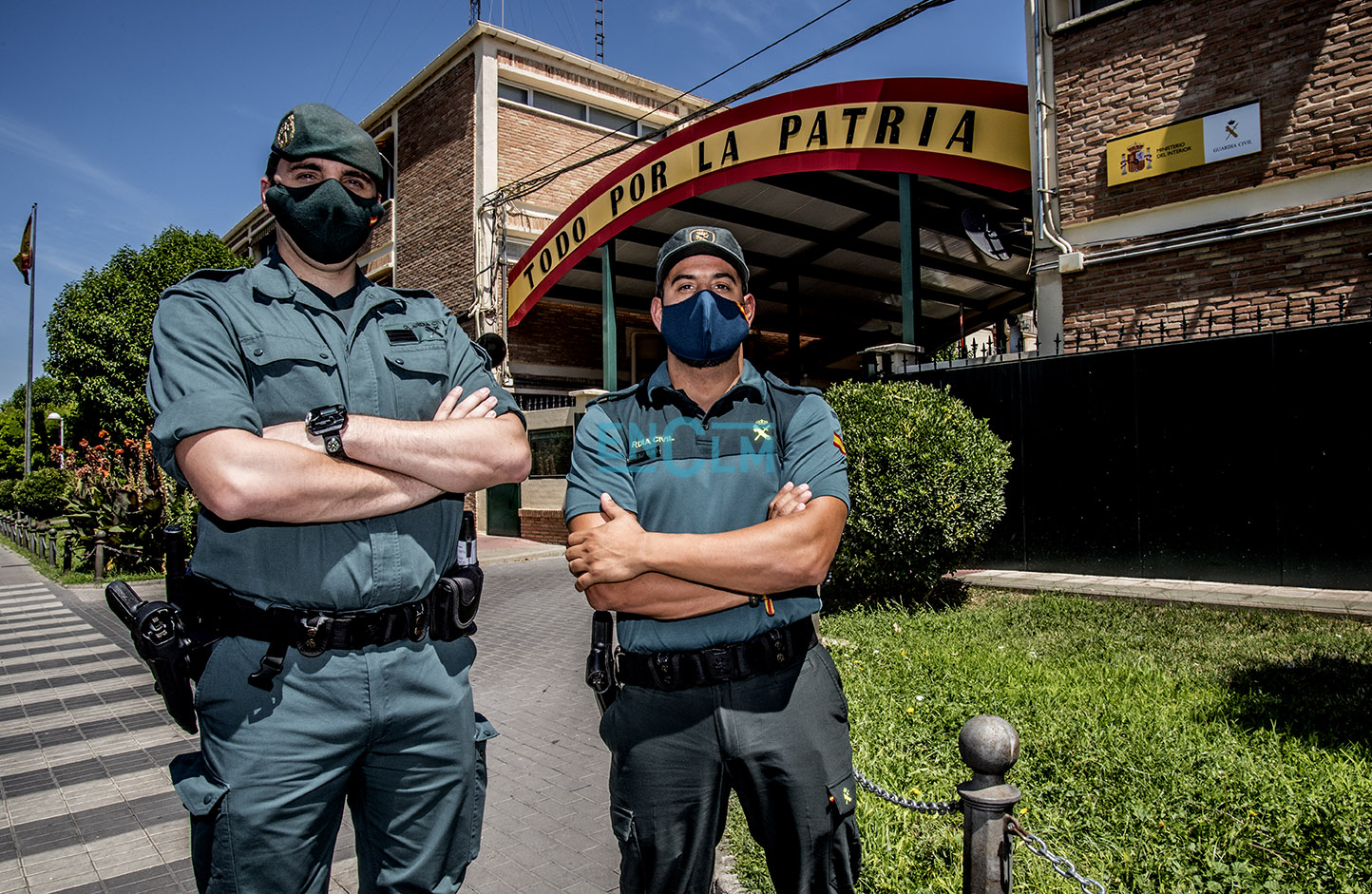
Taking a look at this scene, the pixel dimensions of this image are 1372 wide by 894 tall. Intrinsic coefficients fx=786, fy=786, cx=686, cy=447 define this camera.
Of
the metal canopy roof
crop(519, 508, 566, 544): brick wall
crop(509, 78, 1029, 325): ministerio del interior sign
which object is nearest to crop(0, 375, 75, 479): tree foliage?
crop(519, 508, 566, 544): brick wall

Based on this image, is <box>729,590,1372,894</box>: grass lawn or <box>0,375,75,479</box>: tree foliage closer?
<box>729,590,1372,894</box>: grass lawn

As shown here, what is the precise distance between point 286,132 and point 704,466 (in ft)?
4.61

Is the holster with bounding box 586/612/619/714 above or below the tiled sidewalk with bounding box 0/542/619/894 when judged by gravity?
above

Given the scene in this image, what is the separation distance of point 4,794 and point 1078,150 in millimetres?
11176

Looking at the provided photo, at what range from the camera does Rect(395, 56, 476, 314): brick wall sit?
18.9m

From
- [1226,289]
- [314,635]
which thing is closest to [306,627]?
[314,635]

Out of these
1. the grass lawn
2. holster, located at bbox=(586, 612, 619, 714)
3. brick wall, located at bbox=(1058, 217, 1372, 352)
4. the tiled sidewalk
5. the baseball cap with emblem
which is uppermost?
brick wall, located at bbox=(1058, 217, 1372, 352)

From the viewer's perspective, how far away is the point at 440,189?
1984 centimetres

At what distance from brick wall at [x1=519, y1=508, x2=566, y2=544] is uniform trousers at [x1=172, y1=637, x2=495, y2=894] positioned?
13732 millimetres

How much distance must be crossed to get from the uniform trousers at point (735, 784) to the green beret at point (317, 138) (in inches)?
63.9

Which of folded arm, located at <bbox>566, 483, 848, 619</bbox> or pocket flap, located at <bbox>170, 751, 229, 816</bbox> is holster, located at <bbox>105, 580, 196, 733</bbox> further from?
folded arm, located at <bbox>566, 483, 848, 619</bbox>

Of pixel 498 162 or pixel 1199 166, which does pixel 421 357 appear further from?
pixel 498 162

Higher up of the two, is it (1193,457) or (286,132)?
(286,132)

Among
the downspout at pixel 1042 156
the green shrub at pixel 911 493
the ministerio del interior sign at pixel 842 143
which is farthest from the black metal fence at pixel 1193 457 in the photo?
the ministerio del interior sign at pixel 842 143
